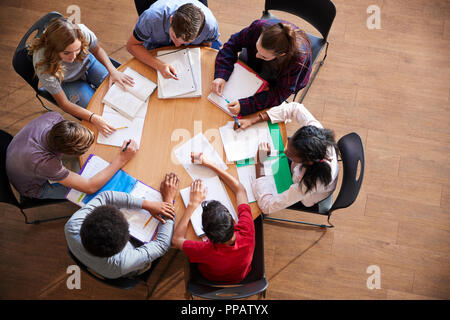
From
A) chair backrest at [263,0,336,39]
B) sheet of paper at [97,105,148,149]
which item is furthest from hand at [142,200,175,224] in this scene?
chair backrest at [263,0,336,39]

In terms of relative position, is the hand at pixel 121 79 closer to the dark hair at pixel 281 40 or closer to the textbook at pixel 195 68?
the textbook at pixel 195 68

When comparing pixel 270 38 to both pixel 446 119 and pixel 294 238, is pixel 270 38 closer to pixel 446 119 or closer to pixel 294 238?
pixel 294 238

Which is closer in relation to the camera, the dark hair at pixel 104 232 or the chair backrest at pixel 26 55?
the dark hair at pixel 104 232

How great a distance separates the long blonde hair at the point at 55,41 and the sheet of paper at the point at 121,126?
35cm

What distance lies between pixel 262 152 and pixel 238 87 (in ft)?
1.42

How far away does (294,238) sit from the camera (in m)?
2.50

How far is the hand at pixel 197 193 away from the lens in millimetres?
1699

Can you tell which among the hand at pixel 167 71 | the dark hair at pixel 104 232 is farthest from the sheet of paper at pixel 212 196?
the hand at pixel 167 71

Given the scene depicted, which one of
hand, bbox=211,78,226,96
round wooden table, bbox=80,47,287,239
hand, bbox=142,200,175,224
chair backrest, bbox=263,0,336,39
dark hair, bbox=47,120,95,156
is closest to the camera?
dark hair, bbox=47,120,95,156

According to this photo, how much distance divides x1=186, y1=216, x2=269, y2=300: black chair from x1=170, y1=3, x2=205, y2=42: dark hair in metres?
1.14

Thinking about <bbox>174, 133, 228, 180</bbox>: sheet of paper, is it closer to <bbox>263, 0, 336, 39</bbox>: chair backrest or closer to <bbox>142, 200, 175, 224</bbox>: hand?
<bbox>142, 200, 175, 224</bbox>: hand

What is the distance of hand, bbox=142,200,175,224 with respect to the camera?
167 centimetres

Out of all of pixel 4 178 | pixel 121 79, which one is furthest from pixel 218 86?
pixel 4 178

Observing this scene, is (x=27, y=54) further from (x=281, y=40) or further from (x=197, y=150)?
(x=281, y=40)
